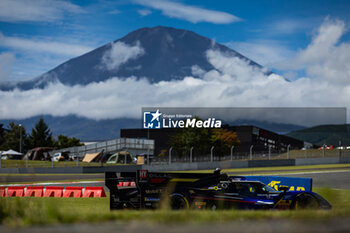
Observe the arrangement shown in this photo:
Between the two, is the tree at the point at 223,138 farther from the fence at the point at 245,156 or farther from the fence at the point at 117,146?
the fence at the point at 245,156

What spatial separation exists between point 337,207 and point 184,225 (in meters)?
4.27

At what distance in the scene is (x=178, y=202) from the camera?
13.1 meters

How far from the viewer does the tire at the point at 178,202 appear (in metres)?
13.0

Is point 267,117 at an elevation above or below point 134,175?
above

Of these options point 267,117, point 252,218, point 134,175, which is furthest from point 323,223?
point 267,117

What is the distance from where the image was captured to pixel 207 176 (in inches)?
534

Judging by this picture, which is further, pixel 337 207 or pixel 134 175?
pixel 134 175

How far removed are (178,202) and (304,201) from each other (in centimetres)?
341

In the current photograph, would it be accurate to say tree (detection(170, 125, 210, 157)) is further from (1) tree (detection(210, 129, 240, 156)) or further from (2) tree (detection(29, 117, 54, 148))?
(2) tree (detection(29, 117, 54, 148))

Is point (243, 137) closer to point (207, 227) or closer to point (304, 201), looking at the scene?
point (304, 201)

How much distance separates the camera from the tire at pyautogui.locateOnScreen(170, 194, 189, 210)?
12961 mm

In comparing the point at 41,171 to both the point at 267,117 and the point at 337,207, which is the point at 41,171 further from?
the point at 267,117

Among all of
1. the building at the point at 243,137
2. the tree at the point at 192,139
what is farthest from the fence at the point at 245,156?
the building at the point at 243,137

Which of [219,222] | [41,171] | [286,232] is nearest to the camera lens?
[286,232]
